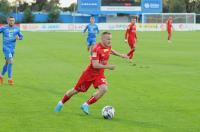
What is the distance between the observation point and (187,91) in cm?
1538

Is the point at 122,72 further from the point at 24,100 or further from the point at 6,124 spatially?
the point at 6,124

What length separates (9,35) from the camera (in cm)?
1747

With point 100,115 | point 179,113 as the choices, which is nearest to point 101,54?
point 100,115

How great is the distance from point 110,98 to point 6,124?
415cm

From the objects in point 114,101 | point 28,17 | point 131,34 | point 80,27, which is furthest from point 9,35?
point 28,17

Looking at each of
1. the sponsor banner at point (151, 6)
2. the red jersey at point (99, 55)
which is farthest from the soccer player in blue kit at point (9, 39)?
the sponsor banner at point (151, 6)

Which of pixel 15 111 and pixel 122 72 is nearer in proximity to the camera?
pixel 15 111

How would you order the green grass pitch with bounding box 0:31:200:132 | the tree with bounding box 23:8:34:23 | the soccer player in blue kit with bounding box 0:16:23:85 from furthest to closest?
the tree with bounding box 23:8:34:23
the soccer player in blue kit with bounding box 0:16:23:85
the green grass pitch with bounding box 0:31:200:132

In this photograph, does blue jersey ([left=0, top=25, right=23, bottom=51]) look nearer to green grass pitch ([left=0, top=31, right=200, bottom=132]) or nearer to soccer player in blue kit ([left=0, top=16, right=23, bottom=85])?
soccer player in blue kit ([left=0, top=16, right=23, bottom=85])

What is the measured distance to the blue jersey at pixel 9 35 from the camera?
1739cm

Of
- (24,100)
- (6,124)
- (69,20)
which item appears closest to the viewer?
(6,124)

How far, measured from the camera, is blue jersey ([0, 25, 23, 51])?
1739cm

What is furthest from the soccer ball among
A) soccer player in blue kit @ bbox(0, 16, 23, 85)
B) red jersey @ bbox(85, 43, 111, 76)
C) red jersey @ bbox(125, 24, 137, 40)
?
red jersey @ bbox(125, 24, 137, 40)

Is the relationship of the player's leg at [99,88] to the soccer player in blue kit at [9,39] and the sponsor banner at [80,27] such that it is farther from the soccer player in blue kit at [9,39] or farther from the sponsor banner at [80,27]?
the sponsor banner at [80,27]
